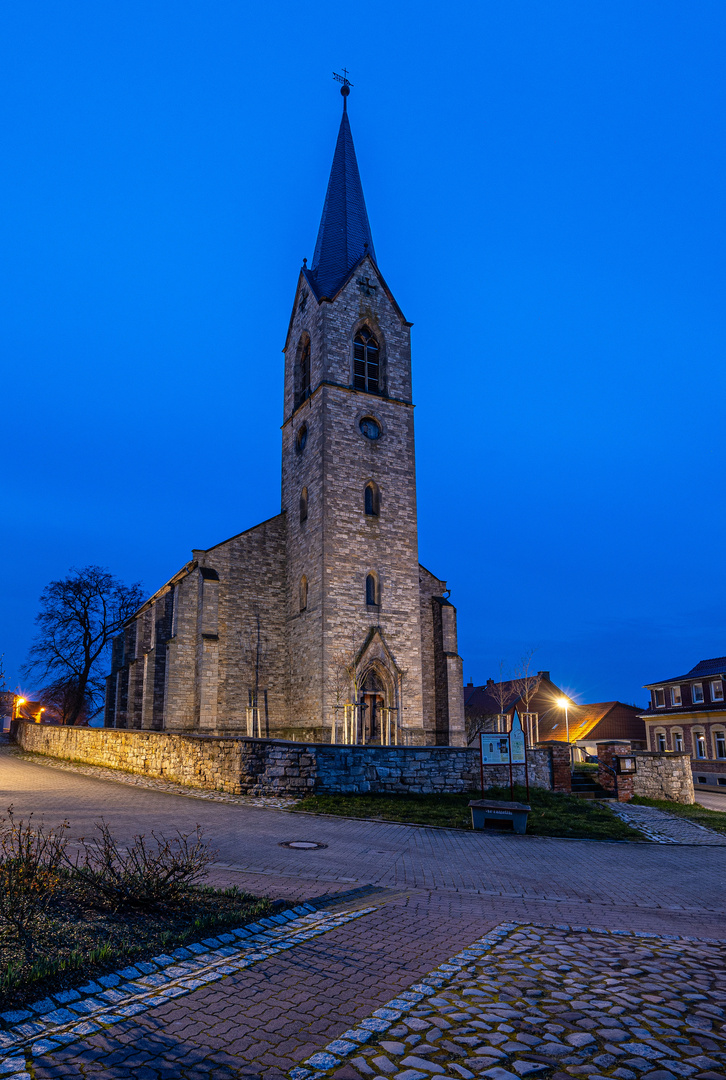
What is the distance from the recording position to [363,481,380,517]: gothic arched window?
2933 centimetres

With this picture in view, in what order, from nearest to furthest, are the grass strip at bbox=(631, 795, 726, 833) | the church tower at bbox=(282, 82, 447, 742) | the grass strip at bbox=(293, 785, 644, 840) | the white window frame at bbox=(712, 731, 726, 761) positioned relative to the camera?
the grass strip at bbox=(293, 785, 644, 840)
the grass strip at bbox=(631, 795, 726, 833)
the church tower at bbox=(282, 82, 447, 742)
the white window frame at bbox=(712, 731, 726, 761)

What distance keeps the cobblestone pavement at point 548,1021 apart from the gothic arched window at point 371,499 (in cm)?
2417

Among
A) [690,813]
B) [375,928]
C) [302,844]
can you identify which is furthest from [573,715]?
[375,928]

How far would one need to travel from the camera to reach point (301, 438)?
31312 millimetres

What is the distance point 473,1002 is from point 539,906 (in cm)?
333

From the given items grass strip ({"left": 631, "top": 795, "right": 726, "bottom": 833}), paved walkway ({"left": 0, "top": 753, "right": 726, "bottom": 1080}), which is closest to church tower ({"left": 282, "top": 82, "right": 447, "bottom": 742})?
grass strip ({"left": 631, "top": 795, "right": 726, "bottom": 833})

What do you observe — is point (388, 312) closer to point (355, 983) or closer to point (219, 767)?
point (219, 767)

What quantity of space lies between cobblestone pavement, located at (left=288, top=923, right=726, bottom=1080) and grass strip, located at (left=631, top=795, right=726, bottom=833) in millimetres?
11854

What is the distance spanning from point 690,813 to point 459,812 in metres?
7.80

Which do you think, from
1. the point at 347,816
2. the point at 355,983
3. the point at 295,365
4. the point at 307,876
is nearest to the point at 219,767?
the point at 347,816

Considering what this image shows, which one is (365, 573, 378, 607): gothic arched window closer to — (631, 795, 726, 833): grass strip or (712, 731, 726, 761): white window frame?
(631, 795, 726, 833): grass strip

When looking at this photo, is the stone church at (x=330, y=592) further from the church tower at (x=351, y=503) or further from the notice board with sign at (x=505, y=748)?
the notice board with sign at (x=505, y=748)

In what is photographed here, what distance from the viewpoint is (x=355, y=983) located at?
4.66 meters

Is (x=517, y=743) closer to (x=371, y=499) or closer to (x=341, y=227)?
(x=371, y=499)
